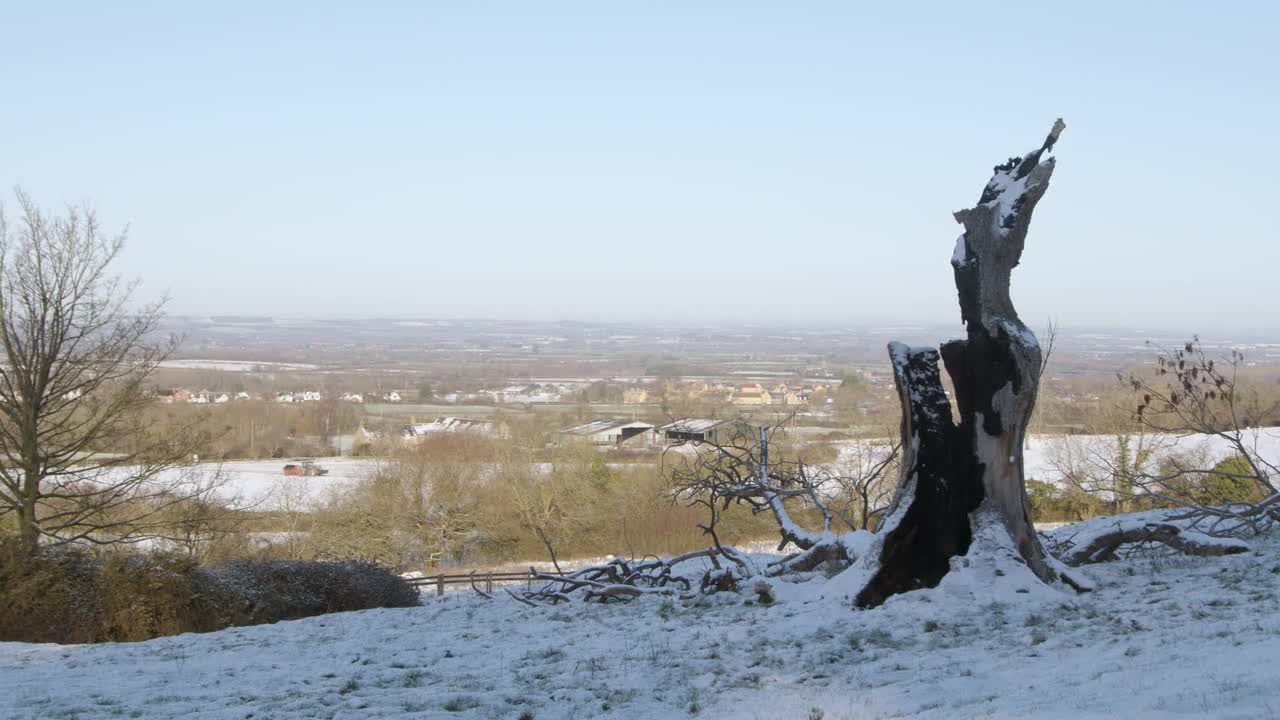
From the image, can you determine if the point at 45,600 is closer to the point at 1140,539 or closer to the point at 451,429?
the point at 1140,539

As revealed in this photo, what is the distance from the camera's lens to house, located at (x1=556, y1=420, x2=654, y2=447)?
47.6m

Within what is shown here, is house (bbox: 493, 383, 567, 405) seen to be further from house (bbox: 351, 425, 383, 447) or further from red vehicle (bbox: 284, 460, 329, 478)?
red vehicle (bbox: 284, 460, 329, 478)

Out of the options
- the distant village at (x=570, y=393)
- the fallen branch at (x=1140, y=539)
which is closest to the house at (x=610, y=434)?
the distant village at (x=570, y=393)

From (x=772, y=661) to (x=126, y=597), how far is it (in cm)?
964

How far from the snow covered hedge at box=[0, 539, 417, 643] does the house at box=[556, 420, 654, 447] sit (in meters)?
30.2

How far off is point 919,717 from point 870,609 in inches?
132

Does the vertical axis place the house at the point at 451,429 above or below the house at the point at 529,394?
above

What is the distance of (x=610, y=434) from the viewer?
5309 cm

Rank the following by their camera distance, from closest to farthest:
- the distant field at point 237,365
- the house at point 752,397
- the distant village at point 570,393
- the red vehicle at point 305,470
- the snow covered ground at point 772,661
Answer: the snow covered ground at point 772,661, the red vehicle at point 305,470, the house at point 752,397, the distant village at point 570,393, the distant field at point 237,365

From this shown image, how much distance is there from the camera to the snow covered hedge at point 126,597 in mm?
12852

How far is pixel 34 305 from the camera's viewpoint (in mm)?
17469

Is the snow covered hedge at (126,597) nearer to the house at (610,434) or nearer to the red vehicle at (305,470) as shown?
the red vehicle at (305,470)

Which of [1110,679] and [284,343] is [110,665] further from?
[284,343]

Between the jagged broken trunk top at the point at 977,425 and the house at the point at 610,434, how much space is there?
36.0 meters
